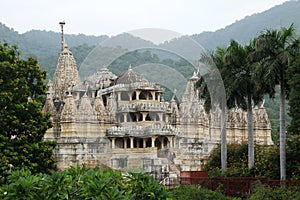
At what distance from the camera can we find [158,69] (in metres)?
19.1

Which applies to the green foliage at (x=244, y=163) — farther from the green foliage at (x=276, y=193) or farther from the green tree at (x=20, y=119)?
the green tree at (x=20, y=119)

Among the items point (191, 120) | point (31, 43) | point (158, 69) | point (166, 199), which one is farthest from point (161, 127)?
point (31, 43)

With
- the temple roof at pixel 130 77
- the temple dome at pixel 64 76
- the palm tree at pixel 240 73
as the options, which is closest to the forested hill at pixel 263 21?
the temple dome at pixel 64 76

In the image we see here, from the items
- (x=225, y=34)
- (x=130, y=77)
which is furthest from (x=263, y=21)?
(x=130, y=77)

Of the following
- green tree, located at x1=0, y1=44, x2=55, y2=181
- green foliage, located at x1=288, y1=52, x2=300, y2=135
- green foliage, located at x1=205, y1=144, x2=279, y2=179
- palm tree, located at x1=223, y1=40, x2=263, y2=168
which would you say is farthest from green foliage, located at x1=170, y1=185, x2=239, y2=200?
palm tree, located at x1=223, y1=40, x2=263, y2=168

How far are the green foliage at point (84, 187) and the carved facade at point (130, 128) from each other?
16.0m

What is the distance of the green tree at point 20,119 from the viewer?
654 inches

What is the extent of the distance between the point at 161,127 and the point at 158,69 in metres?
9.26

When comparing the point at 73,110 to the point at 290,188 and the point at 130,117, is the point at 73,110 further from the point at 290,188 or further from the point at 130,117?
the point at 290,188

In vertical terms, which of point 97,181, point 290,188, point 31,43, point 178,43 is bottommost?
point 290,188

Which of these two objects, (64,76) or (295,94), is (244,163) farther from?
(64,76)

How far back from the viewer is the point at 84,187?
7863 millimetres

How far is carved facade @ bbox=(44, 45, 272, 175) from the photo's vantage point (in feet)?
86.1

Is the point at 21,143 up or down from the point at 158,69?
down
